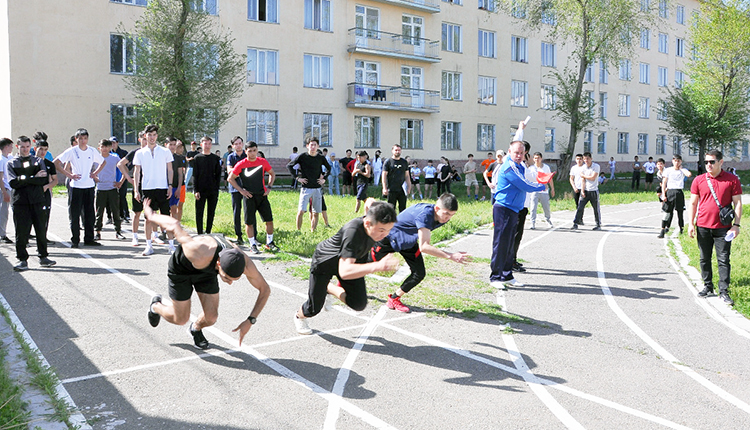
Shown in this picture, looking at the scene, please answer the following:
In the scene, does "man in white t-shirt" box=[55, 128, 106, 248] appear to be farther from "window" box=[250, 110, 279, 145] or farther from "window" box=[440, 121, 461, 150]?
"window" box=[440, 121, 461, 150]

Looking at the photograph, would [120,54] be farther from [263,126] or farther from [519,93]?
[519,93]

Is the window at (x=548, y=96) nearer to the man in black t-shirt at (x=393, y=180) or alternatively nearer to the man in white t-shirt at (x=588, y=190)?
the man in white t-shirt at (x=588, y=190)

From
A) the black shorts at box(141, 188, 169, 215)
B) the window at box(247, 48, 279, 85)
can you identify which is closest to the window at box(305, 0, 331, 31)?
the window at box(247, 48, 279, 85)

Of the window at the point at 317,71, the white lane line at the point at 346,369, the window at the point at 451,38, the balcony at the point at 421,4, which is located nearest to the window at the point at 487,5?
the window at the point at 451,38

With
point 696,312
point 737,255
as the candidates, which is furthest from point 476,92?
point 696,312

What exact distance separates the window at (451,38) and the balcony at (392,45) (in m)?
1.30

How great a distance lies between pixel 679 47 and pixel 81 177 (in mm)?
62069

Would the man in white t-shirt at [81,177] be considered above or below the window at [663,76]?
below

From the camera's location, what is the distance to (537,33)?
4659 centimetres

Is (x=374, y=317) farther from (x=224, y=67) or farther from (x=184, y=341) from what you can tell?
(x=224, y=67)

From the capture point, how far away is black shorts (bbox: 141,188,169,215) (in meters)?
10.9

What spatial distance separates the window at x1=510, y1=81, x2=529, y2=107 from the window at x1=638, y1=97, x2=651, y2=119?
1571cm

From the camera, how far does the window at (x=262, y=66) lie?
1353 inches

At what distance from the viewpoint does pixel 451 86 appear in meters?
42.6
